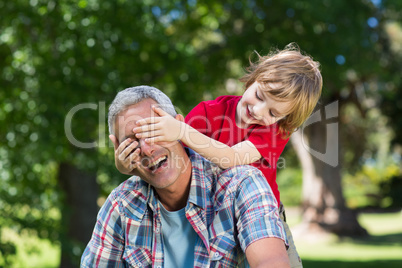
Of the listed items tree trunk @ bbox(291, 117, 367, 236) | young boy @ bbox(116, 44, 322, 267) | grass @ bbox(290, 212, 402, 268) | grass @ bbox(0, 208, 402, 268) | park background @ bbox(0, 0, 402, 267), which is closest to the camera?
young boy @ bbox(116, 44, 322, 267)

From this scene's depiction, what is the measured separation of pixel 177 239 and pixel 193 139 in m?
0.46

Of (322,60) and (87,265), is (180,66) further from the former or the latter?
(87,265)

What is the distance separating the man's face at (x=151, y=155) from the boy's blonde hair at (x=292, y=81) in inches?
36.1

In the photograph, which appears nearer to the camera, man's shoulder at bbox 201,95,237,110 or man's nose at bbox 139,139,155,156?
man's nose at bbox 139,139,155,156

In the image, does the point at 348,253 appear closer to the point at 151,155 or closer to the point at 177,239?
the point at 177,239

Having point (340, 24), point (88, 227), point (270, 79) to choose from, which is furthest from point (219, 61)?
point (270, 79)

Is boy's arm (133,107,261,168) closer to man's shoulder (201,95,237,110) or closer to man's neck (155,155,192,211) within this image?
man's neck (155,155,192,211)

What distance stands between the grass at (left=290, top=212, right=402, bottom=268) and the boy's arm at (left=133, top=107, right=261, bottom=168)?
10.1 metres

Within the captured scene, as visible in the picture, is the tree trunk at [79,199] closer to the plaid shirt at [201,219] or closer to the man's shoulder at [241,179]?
the plaid shirt at [201,219]

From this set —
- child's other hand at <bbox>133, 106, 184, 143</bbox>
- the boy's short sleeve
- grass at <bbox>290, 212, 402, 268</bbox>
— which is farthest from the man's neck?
grass at <bbox>290, 212, 402, 268</bbox>

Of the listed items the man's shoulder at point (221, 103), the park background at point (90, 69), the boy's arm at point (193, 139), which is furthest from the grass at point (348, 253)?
the boy's arm at point (193, 139)

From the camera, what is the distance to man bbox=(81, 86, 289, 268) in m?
2.08

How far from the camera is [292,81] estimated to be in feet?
9.55

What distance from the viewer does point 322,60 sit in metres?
9.05
